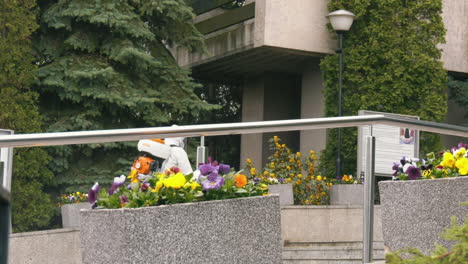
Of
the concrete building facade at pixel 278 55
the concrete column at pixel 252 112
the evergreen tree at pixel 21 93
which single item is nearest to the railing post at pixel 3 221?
the evergreen tree at pixel 21 93

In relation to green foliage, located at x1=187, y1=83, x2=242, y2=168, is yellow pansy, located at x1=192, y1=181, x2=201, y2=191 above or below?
below

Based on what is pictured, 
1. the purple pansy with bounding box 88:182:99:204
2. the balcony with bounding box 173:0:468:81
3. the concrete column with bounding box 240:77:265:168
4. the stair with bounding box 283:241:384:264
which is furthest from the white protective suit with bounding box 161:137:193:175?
the concrete column with bounding box 240:77:265:168

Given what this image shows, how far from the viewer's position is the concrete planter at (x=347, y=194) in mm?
12633

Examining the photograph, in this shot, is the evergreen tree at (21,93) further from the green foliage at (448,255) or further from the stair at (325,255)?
the green foliage at (448,255)

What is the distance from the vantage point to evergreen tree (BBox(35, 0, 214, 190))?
13078 mm

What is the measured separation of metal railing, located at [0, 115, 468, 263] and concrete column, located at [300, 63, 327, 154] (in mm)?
13297

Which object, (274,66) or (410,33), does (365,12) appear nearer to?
(410,33)

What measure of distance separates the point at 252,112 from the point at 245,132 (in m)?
16.2

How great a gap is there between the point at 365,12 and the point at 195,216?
546 inches

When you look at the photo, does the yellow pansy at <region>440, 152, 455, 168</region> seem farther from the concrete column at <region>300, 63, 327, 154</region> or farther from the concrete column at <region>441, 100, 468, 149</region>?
the concrete column at <region>441, 100, 468, 149</region>

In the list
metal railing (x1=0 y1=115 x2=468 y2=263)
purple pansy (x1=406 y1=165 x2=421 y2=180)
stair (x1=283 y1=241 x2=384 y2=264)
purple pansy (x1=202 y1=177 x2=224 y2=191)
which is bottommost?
stair (x1=283 y1=241 x2=384 y2=264)

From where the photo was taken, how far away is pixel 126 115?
1368 centimetres

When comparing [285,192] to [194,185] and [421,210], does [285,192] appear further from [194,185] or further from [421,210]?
[194,185]

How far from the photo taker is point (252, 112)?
66.8 ft
